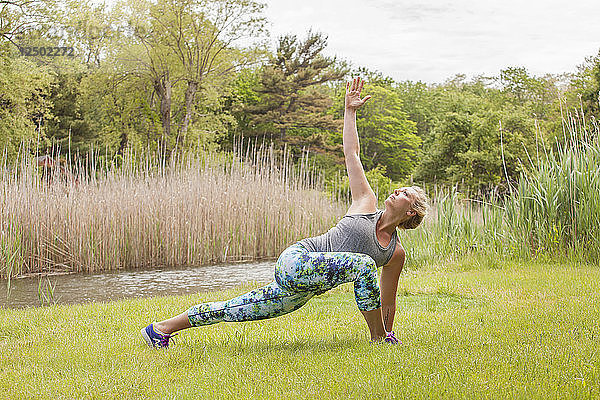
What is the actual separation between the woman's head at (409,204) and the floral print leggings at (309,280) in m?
0.39

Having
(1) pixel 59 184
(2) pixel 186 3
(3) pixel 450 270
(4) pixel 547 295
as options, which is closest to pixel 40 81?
(2) pixel 186 3

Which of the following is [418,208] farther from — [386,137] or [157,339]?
[386,137]

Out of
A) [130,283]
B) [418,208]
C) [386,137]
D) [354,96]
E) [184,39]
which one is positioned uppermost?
[184,39]

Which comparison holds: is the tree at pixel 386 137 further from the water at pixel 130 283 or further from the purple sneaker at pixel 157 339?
the purple sneaker at pixel 157 339

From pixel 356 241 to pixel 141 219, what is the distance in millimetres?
6041

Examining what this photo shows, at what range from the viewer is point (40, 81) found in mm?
19297

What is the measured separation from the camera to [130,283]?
7676 mm

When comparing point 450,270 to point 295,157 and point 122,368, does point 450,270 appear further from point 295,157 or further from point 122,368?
point 295,157

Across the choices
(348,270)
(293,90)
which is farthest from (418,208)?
(293,90)

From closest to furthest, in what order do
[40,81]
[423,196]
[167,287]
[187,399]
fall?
1. [187,399]
2. [423,196]
3. [167,287]
4. [40,81]

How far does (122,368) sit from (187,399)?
73 centimetres

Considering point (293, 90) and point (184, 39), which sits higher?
point (184, 39)

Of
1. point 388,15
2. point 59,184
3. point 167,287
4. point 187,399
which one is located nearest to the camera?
point 187,399

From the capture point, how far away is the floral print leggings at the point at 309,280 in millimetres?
3447
